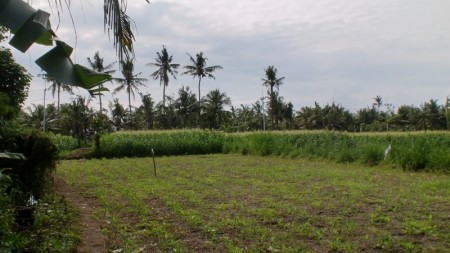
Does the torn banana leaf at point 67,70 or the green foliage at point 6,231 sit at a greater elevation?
the torn banana leaf at point 67,70

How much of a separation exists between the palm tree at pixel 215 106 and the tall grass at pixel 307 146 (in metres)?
20.0

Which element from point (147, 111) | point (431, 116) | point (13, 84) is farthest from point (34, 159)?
point (431, 116)

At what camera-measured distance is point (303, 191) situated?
8062 mm

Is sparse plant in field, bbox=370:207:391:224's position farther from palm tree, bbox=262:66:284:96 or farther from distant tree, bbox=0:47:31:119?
palm tree, bbox=262:66:284:96

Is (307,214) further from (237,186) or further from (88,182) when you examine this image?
(88,182)

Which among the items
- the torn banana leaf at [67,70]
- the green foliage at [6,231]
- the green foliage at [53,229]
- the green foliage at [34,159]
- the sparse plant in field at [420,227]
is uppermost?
the torn banana leaf at [67,70]

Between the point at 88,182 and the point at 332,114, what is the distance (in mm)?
44772

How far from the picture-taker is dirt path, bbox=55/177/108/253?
473cm

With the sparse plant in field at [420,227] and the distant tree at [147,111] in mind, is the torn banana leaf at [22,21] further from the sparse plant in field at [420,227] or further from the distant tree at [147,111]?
the distant tree at [147,111]

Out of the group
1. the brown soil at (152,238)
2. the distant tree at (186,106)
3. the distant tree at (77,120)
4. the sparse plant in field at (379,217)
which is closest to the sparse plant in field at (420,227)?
the sparse plant in field at (379,217)

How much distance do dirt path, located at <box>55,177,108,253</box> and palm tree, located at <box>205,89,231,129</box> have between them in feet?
117

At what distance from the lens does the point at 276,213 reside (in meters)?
6.16

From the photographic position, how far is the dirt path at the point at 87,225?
4.73 metres

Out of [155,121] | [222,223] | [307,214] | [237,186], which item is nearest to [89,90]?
[222,223]
